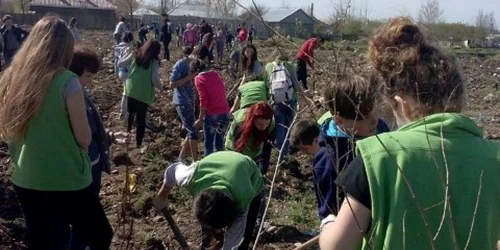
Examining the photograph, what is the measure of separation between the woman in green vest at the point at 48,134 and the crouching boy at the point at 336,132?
1175 millimetres

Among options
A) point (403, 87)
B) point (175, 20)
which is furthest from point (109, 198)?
point (175, 20)

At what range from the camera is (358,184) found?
7.19 ft

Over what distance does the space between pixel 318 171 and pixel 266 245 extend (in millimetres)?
2326

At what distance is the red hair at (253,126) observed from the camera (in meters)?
6.49

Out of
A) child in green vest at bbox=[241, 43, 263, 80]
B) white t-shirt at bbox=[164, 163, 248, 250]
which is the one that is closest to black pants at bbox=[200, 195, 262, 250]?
white t-shirt at bbox=[164, 163, 248, 250]

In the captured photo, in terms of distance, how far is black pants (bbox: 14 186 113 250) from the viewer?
408 centimetres

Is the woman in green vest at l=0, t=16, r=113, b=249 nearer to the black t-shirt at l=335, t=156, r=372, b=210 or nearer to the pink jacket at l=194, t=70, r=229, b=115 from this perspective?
the black t-shirt at l=335, t=156, r=372, b=210

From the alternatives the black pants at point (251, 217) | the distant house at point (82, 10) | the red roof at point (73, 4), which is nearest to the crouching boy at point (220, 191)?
the black pants at point (251, 217)

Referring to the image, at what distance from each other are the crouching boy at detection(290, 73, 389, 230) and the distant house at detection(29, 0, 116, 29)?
60.6 metres

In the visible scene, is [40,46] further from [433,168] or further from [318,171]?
[433,168]

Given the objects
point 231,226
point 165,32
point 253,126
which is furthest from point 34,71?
point 165,32

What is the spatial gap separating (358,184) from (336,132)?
6.48 ft

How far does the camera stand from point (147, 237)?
20.0 feet

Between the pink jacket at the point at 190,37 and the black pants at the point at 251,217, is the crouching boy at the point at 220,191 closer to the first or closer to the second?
the black pants at the point at 251,217
